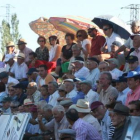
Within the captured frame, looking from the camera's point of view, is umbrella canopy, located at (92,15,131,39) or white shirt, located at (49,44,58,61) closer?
umbrella canopy, located at (92,15,131,39)

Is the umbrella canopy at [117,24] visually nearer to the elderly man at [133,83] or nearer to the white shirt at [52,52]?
the white shirt at [52,52]

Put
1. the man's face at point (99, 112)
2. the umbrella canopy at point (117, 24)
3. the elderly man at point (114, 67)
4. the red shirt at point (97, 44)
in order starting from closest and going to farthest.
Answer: the man's face at point (99, 112) < the elderly man at point (114, 67) < the umbrella canopy at point (117, 24) < the red shirt at point (97, 44)

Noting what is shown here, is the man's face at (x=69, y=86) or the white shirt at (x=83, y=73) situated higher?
the white shirt at (x=83, y=73)

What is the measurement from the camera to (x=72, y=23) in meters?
20.6

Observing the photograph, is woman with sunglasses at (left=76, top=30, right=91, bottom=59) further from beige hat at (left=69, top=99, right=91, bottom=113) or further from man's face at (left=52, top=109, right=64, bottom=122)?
beige hat at (left=69, top=99, right=91, bottom=113)

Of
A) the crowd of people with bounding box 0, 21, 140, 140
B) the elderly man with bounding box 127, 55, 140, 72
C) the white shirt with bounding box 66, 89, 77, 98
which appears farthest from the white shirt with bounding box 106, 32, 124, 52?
the elderly man with bounding box 127, 55, 140, 72

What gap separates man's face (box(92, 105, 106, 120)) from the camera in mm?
12703

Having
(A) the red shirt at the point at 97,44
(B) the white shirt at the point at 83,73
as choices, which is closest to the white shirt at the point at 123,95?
(B) the white shirt at the point at 83,73

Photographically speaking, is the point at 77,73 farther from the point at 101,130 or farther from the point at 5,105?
the point at 101,130

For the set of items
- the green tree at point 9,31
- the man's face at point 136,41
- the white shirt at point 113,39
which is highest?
the man's face at point 136,41

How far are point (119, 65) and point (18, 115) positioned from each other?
10.7 feet

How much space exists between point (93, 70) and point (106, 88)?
1912 millimetres

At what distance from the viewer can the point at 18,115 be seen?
45.9 ft

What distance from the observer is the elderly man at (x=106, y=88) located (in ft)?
44.9
